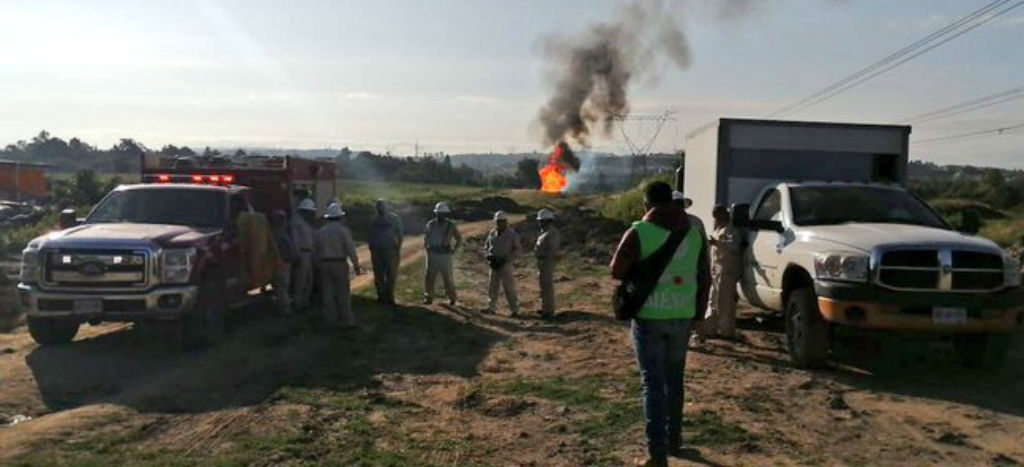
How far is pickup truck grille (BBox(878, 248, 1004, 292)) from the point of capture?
846 cm

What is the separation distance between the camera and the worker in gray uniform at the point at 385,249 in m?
14.2

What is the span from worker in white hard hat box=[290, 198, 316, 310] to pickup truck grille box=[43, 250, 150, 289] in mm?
3531

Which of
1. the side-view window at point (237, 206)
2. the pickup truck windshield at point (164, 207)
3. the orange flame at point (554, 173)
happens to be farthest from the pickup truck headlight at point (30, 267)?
the orange flame at point (554, 173)

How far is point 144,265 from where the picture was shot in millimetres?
10133

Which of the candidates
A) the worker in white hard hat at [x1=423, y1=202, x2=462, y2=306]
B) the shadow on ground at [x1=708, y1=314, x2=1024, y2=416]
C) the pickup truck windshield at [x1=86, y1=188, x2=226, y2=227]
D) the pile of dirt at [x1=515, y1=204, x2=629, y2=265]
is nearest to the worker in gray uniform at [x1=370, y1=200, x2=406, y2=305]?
the worker in white hard hat at [x1=423, y1=202, x2=462, y2=306]

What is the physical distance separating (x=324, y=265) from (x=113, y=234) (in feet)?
8.67

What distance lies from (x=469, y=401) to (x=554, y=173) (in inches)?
2303

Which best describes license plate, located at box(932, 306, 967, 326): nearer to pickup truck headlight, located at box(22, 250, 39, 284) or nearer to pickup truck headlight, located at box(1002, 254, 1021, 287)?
pickup truck headlight, located at box(1002, 254, 1021, 287)

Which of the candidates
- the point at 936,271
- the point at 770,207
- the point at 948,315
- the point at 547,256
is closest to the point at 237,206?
the point at 547,256

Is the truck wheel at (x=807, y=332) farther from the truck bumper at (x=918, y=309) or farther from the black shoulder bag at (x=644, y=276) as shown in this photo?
the black shoulder bag at (x=644, y=276)

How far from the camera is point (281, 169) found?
49.4 ft

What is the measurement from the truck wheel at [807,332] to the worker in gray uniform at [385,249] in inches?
258

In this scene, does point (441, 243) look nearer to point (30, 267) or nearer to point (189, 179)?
point (189, 179)

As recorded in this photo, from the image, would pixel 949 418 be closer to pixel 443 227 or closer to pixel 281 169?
pixel 443 227
